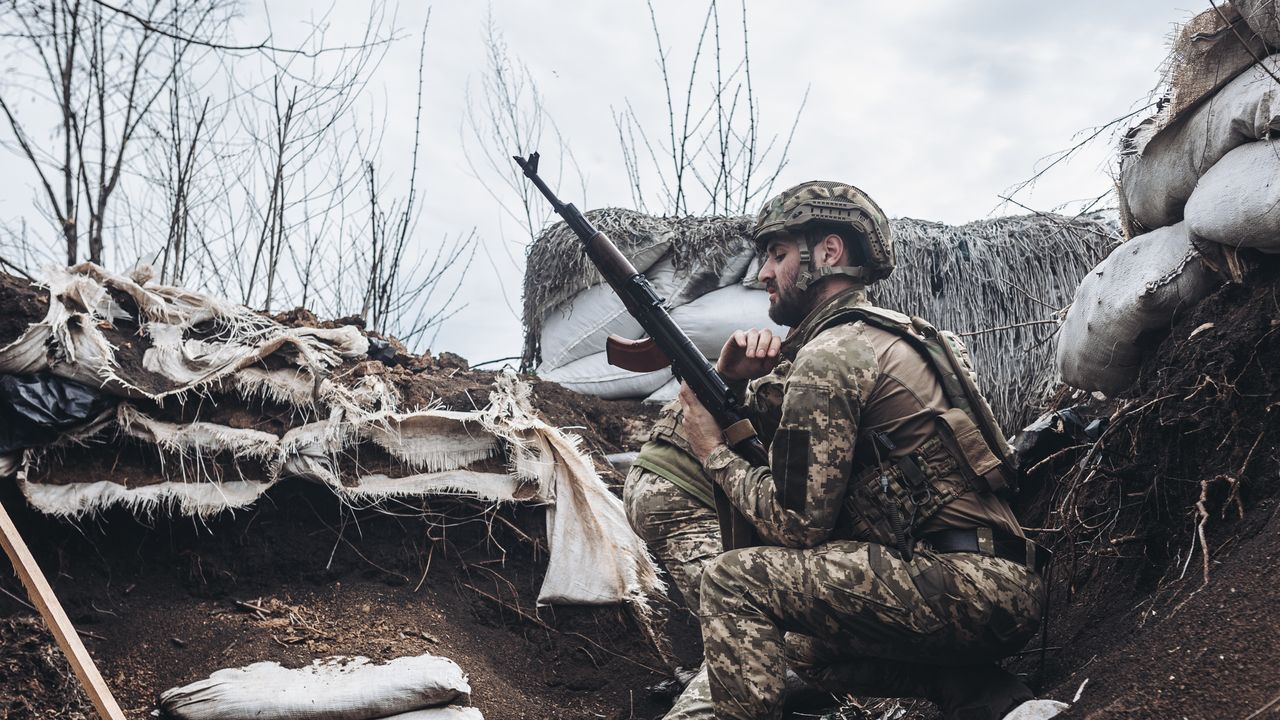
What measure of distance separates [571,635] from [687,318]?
1.87 metres

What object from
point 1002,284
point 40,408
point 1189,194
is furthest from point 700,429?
point 1002,284

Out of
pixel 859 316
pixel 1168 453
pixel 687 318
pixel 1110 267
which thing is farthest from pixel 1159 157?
pixel 687 318

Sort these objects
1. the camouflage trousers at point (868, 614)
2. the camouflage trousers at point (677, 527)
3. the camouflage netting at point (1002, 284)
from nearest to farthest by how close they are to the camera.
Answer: the camouflage trousers at point (868, 614) → the camouflage trousers at point (677, 527) → the camouflage netting at point (1002, 284)

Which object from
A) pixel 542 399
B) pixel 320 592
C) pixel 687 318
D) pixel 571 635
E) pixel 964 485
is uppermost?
pixel 687 318

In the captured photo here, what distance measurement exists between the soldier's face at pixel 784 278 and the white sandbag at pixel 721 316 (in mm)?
2140

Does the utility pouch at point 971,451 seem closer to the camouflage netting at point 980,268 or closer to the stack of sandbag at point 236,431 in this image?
the stack of sandbag at point 236,431

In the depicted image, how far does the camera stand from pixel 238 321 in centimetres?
423

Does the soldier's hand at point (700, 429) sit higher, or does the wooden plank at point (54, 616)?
the soldier's hand at point (700, 429)

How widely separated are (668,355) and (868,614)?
39.7 inches

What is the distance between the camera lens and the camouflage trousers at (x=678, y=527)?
3.24 metres

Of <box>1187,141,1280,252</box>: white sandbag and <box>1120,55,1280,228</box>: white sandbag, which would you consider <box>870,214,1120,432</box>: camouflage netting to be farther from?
<box>1187,141,1280,252</box>: white sandbag

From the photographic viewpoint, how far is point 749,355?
2.88 metres

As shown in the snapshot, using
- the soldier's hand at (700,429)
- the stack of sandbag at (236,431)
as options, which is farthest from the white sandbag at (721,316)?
the soldier's hand at (700,429)

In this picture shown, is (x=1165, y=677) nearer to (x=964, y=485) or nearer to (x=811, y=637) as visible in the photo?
(x=964, y=485)
